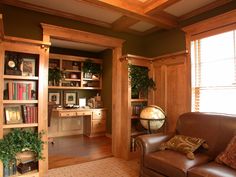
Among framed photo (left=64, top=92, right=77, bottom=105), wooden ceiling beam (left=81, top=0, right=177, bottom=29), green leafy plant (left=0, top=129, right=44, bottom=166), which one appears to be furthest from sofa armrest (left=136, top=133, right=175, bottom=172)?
framed photo (left=64, top=92, right=77, bottom=105)

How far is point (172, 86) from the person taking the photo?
3.62m

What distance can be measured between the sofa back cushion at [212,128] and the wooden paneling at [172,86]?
502mm

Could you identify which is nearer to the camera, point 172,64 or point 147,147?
point 147,147

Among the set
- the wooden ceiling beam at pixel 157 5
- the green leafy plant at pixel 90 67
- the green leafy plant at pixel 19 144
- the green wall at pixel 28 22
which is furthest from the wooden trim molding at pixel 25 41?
the green leafy plant at pixel 90 67

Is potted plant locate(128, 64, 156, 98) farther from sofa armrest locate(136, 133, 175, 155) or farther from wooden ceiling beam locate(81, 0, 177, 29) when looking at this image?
sofa armrest locate(136, 133, 175, 155)

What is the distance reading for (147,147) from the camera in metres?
2.64

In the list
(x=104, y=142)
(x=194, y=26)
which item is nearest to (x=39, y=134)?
(x=104, y=142)

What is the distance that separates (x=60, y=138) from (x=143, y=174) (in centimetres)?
358

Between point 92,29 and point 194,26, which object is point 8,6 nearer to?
point 92,29

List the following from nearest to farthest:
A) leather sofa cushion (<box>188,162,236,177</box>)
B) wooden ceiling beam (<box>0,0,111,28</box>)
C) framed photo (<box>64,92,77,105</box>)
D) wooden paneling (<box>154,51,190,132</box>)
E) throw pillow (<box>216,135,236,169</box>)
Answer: leather sofa cushion (<box>188,162,236,177</box>)
throw pillow (<box>216,135,236,169</box>)
wooden ceiling beam (<box>0,0,111,28</box>)
wooden paneling (<box>154,51,190,132</box>)
framed photo (<box>64,92,77,105</box>)

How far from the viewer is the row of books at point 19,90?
2822 millimetres

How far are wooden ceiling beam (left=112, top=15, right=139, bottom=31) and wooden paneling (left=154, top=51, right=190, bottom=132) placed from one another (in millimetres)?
955

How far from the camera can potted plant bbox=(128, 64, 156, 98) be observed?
3.73 m

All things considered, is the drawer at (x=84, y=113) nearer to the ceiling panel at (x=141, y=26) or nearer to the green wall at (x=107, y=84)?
the green wall at (x=107, y=84)
